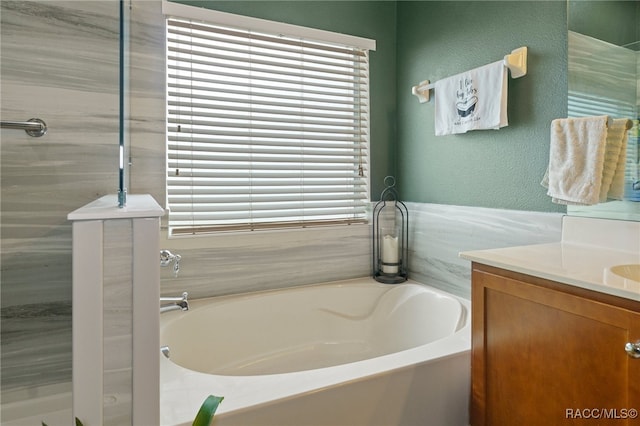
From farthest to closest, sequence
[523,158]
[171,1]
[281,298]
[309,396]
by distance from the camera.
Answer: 1. [281,298]
2. [171,1]
3. [523,158]
4. [309,396]

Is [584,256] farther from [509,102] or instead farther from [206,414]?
[206,414]

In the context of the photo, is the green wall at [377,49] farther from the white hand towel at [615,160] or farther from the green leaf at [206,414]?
the green leaf at [206,414]

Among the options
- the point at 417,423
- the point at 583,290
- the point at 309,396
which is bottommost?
the point at 417,423

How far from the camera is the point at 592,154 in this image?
1.47 meters

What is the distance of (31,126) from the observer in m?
1.28

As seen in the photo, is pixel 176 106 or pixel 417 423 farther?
pixel 176 106

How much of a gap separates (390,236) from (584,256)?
131cm

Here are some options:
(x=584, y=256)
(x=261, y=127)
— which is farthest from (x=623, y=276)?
(x=261, y=127)

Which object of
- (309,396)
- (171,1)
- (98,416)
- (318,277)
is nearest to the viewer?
(98,416)

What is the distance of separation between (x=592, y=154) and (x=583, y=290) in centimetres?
65

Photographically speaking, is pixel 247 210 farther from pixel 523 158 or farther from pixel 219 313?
pixel 523 158

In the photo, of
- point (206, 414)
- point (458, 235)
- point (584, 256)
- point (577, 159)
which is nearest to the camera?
point (206, 414)

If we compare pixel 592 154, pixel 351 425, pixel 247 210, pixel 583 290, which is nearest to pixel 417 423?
pixel 351 425

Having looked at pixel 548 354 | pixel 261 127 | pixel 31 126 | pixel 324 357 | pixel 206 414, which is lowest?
pixel 324 357
